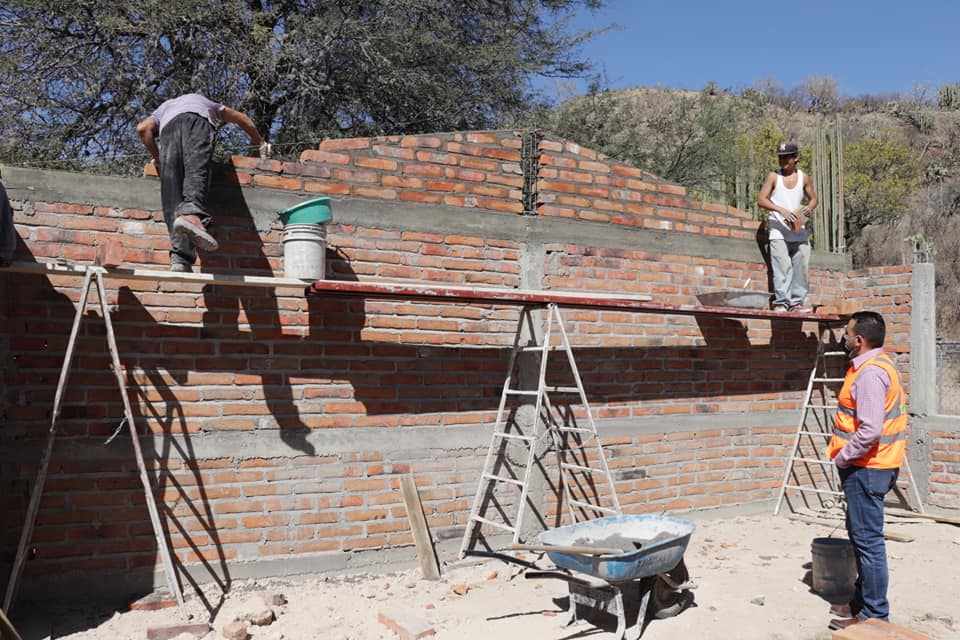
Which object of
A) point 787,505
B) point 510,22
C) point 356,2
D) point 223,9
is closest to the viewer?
point 787,505

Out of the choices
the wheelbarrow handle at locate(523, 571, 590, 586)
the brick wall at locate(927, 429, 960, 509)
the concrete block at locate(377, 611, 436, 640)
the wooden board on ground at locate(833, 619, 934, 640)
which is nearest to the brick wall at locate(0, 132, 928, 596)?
the concrete block at locate(377, 611, 436, 640)

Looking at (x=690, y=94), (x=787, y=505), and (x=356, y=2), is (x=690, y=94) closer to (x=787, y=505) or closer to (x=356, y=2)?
(x=356, y=2)

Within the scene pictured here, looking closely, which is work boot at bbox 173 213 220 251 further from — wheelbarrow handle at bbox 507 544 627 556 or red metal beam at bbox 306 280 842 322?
wheelbarrow handle at bbox 507 544 627 556

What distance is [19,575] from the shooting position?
13.9 feet

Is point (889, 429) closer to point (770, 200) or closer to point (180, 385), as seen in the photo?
point (770, 200)

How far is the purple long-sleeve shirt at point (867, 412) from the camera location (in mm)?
4070

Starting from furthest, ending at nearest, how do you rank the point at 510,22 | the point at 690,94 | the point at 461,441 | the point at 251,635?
the point at 690,94 < the point at 510,22 < the point at 461,441 < the point at 251,635

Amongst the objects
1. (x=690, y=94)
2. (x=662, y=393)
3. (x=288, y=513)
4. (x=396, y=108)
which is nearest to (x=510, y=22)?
(x=396, y=108)

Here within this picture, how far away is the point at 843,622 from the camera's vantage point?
4.35m

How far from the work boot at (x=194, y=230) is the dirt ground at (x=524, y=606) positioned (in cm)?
220

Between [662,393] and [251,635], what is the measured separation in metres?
3.91

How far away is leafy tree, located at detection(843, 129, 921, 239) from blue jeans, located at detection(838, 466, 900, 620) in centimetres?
2044

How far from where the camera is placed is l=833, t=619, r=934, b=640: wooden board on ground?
12.5 feet

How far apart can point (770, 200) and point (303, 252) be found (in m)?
4.50
